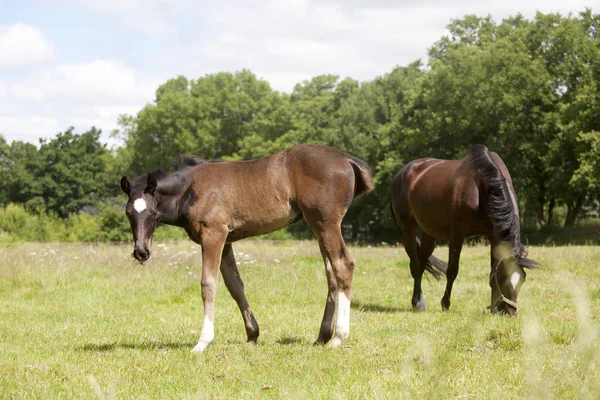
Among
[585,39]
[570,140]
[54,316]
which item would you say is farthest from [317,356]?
[585,39]

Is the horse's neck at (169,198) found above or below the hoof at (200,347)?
above

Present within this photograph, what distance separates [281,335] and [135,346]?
177cm

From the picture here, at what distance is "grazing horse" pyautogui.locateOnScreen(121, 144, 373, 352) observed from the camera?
7.66 metres

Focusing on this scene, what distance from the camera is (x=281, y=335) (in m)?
8.65

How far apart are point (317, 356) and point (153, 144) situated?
71.9 meters

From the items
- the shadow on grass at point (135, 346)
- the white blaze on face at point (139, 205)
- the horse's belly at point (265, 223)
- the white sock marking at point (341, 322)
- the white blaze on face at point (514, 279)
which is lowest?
the shadow on grass at point (135, 346)

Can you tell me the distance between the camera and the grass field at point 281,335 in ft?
14.5

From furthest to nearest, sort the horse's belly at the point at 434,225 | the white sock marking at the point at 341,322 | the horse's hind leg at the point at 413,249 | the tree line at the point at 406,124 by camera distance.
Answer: the tree line at the point at 406,124
the horse's hind leg at the point at 413,249
the horse's belly at the point at 434,225
the white sock marking at the point at 341,322

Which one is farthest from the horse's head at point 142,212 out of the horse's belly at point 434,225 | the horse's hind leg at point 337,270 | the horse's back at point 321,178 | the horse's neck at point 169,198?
the horse's belly at point 434,225

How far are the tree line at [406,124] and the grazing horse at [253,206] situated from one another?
24.6 meters

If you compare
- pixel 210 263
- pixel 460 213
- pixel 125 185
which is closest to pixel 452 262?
pixel 460 213

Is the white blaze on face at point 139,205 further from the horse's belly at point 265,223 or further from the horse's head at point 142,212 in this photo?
the horse's belly at point 265,223

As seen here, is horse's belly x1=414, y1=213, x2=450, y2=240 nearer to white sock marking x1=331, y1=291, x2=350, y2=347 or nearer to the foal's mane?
the foal's mane

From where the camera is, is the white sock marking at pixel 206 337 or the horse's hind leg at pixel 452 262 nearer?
the white sock marking at pixel 206 337
